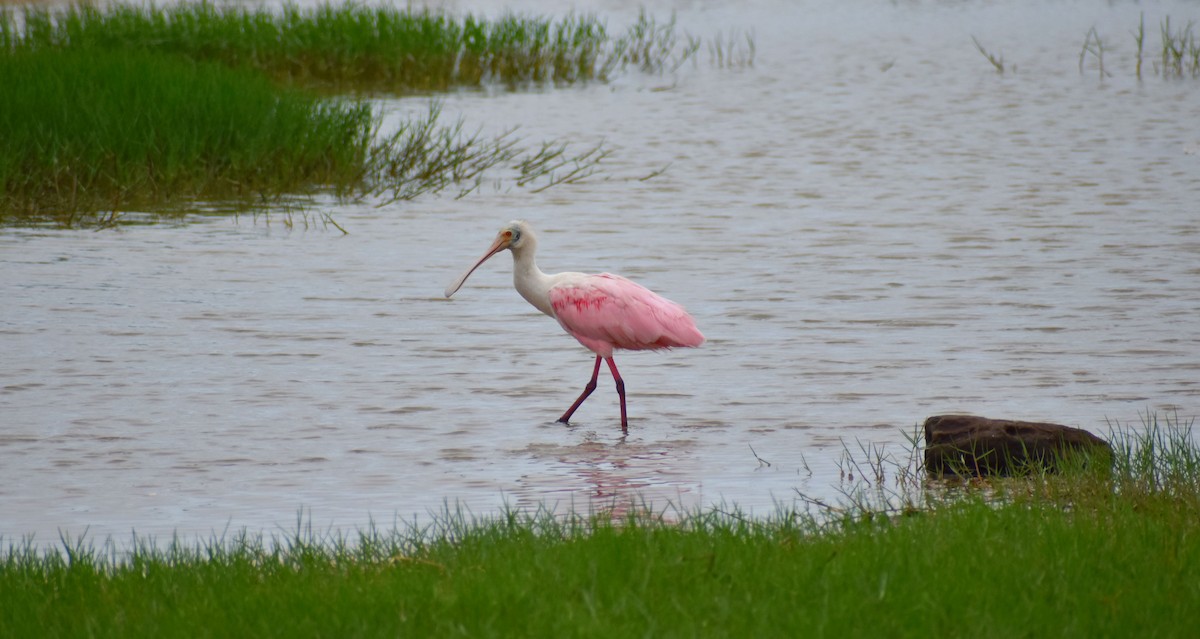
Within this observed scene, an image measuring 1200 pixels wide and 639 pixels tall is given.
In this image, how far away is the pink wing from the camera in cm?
796

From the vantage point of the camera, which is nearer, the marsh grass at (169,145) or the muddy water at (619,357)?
the muddy water at (619,357)

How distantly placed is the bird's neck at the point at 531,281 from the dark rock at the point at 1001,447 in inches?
89.9

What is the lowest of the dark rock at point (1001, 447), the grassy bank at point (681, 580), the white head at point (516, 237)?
the dark rock at point (1001, 447)

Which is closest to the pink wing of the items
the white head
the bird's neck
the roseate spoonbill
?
the roseate spoonbill

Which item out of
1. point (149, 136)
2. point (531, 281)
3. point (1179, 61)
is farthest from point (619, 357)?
point (1179, 61)

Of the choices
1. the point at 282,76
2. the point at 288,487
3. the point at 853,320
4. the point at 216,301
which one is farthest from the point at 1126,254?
the point at 282,76

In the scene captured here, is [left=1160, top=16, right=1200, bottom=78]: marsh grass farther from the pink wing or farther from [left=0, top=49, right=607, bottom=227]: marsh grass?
the pink wing

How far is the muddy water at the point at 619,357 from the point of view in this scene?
23.1 ft

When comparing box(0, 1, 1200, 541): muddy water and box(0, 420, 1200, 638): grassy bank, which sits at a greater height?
box(0, 420, 1200, 638): grassy bank

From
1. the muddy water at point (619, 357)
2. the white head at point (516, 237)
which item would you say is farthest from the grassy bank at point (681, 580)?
the white head at point (516, 237)

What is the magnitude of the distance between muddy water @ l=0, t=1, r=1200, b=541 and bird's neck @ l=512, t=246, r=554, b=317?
1.73ft

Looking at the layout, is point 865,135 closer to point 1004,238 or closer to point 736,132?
point 736,132

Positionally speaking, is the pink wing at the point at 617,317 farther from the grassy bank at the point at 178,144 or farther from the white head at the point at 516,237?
the grassy bank at the point at 178,144

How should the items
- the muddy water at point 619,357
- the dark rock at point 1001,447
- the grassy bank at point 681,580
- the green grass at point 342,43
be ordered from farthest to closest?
the green grass at point 342,43 → the muddy water at point 619,357 → the dark rock at point 1001,447 → the grassy bank at point 681,580
